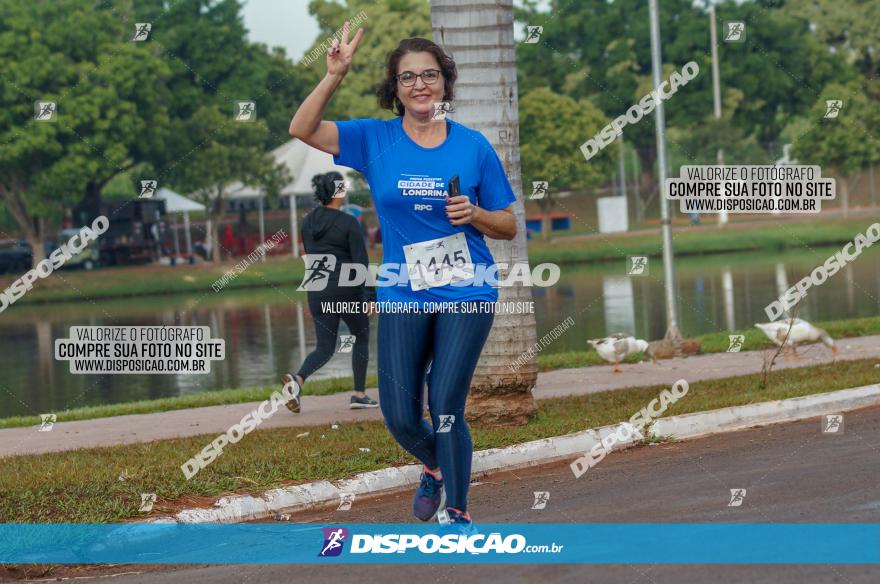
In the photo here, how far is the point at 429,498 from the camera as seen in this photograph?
615 cm

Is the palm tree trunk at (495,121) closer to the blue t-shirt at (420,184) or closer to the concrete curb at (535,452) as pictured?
the concrete curb at (535,452)

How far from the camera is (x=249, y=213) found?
57.9 m

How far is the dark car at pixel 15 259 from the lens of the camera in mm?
46000

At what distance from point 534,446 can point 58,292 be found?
115 ft

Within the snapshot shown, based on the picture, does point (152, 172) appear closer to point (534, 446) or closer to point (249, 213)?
point (249, 213)

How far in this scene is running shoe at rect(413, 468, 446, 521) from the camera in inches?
242

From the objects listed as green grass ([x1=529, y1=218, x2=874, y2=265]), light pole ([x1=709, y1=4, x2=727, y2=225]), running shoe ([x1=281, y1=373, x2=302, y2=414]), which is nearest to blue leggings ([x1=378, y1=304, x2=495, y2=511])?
running shoe ([x1=281, y1=373, x2=302, y2=414])

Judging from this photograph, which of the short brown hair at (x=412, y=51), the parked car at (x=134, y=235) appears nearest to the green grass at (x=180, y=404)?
the short brown hair at (x=412, y=51)

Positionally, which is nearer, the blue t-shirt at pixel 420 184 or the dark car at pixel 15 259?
the blue t-shirt at pixel 420 184

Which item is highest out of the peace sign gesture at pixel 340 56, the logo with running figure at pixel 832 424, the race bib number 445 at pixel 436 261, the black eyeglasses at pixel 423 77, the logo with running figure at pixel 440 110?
the peace sign gesture at pixel 340 56

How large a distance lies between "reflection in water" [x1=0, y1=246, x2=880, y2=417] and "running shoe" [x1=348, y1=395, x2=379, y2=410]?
383 cm

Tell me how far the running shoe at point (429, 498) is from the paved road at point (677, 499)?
0.49 meters

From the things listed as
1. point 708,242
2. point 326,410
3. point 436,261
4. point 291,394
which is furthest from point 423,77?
point 708,242

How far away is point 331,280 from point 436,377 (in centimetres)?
521
